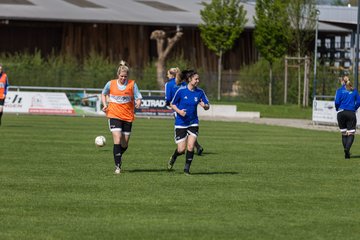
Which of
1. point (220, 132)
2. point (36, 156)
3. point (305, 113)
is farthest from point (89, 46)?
point (36, 156)

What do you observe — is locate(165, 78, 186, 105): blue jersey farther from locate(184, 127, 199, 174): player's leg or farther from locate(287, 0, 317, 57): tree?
locate(287, 0, 317, 57): tree

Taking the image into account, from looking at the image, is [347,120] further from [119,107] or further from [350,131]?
[119,107]

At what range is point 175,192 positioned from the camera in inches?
637

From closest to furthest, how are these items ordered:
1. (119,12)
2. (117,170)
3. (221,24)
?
1. (117,170)
2. (221,24)
3. (119,12)

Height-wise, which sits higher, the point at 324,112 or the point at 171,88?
the point at 171,88

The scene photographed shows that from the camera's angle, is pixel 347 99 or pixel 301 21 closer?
pixel 347 99

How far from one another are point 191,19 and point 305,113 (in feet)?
48.3

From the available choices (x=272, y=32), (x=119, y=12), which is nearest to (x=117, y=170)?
(x=272, y=32)

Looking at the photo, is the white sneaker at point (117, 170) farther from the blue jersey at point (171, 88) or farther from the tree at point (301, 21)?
the tree at point (301, 21)

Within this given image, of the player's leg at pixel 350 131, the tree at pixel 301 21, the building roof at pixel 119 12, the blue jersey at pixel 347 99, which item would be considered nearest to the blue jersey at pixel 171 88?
the blue jersey at pixel 347 99

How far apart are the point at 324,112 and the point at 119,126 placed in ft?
82.6

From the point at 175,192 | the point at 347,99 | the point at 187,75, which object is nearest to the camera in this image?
the point at 175,192

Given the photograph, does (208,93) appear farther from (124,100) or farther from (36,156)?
(124,100)

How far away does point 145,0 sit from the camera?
72.5 meters
